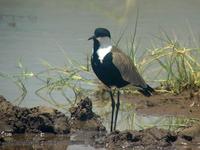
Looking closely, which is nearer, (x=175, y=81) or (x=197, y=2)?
(x=175, y=81)

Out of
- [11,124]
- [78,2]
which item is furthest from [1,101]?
[78,2]

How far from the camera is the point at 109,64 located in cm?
974

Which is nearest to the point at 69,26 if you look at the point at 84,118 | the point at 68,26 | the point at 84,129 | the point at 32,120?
the point at 68,26

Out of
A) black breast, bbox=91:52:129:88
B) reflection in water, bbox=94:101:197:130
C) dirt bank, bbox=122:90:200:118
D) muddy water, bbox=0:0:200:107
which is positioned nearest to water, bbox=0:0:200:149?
muddy water, bbox=0:0:200:107

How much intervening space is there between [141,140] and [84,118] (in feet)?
3.43

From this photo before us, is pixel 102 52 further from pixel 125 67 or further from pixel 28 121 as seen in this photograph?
pixel 28 121

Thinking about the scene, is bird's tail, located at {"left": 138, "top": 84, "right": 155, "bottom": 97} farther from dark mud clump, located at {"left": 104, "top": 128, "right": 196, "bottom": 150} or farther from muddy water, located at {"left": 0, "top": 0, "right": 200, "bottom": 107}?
dark mud clump, located at {"left": 104, "top": 128, "right": 196, "bottom": 150}

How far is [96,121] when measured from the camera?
9.47m

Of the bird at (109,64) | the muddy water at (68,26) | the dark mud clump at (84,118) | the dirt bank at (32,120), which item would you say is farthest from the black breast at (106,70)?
the muddy water at (68,26)

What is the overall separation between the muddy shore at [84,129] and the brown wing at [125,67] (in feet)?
1.80

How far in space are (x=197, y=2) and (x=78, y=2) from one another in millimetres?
2251

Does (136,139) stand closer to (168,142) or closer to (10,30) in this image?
(168,142)

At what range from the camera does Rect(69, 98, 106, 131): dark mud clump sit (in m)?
9.38

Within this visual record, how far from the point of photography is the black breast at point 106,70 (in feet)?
31.8
